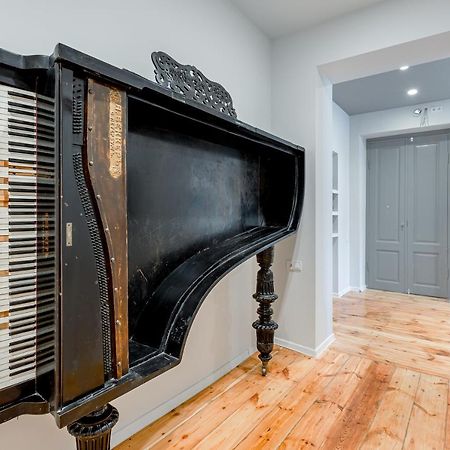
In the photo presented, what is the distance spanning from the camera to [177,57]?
6.89 feet

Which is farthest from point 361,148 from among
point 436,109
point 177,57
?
point 177,57

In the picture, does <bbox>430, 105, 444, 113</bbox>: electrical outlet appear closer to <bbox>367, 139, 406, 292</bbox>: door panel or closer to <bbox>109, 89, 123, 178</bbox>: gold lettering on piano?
<bbox>367, 139, 406, 292</bbox>: door panel

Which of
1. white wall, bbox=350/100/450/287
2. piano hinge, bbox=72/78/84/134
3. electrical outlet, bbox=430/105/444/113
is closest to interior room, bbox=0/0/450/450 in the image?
piano hinge, bbox=72/78/84/134

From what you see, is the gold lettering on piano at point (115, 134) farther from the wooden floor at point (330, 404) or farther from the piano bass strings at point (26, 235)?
the wooden floor at point (330, 404)

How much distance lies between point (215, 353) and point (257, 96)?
223cm

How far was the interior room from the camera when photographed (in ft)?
3.26

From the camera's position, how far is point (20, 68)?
0.99 metres

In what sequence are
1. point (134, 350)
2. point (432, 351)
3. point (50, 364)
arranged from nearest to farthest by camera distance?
point (50, 364)
point (134, 350)
point (432, 351)

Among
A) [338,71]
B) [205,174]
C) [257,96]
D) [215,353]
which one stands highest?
[338,71]

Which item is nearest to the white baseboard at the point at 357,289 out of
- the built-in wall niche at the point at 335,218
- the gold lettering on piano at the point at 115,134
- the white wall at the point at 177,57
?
the built-in wall niche at the point at 335,218

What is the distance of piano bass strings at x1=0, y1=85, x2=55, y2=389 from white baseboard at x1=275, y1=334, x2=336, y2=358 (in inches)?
98.5

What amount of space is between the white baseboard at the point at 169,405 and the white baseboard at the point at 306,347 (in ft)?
1.59

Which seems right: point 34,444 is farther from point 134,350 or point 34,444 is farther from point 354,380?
point 354,380

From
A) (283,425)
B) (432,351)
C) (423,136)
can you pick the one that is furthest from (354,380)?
(423,136)
